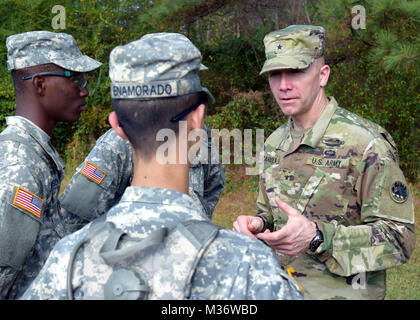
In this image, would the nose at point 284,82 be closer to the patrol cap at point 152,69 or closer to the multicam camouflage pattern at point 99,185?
the multicam camouflage pattern at point 99,185

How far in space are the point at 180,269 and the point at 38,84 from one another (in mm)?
1853

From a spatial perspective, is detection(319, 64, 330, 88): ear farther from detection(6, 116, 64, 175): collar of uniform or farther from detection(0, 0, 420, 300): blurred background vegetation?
detection(0, 0, 420, 300): blurred background vegetation

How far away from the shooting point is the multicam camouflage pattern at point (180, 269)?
58.9 inches

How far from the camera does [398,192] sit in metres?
2.50

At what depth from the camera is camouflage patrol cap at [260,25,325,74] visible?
278 centimetres

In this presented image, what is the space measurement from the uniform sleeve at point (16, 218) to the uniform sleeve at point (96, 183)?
696mm

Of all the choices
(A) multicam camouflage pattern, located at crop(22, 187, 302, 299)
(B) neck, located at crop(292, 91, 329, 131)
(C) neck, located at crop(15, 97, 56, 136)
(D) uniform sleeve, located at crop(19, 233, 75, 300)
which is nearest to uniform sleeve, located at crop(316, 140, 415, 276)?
(B) neck, located at crop(292, 91, 329, 131)

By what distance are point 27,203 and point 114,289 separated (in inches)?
45.7

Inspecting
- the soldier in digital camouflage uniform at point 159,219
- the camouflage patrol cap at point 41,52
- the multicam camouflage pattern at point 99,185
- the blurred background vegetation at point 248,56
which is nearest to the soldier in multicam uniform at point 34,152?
the camouflage patrol cap at point 41,52

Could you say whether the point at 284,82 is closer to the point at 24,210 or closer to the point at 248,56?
the point at 24,210

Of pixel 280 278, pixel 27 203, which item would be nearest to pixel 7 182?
pixel 27 203

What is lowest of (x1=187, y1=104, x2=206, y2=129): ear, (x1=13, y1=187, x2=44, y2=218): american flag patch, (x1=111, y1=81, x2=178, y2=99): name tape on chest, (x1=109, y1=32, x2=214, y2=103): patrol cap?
(x1=13, y1=187, x2=44, y2=218): american flag patch

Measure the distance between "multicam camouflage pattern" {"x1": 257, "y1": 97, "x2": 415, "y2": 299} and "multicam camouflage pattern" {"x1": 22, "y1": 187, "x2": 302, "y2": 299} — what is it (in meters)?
0.99

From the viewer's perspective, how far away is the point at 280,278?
1518 mm
